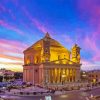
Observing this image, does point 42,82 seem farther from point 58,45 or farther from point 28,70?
point 58,45

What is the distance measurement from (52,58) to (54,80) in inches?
498

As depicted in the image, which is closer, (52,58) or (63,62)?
(63,62)

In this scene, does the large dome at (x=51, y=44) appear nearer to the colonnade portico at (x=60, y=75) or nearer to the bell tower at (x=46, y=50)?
the bell tower at (x=46, y=50)

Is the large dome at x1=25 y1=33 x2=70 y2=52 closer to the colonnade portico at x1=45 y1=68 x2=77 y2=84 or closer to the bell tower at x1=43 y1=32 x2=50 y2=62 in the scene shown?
the bell tower at x1=43 y1=32 x2=50 y2=62

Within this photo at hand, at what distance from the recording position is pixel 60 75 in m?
102

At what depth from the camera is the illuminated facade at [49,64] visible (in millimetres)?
98312

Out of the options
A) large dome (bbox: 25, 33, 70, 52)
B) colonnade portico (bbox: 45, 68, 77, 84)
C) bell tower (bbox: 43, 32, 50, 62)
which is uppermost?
large dome (bbox: 25, 33, 70, 52)

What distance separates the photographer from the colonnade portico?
321ft

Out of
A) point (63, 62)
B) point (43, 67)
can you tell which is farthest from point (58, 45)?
point (43, 67)

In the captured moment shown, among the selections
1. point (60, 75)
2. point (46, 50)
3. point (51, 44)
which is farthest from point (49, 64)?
point (51, 44)

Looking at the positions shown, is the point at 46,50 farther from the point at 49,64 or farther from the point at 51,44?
the point at 51,44

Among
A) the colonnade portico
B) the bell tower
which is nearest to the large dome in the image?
the bell tower

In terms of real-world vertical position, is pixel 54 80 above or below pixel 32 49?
below

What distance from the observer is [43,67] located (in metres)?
96.2
